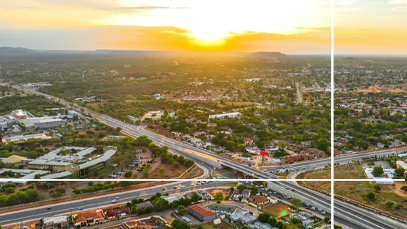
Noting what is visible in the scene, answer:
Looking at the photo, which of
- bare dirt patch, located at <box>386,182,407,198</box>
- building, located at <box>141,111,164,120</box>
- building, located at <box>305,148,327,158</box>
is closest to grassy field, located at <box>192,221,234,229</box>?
bare dirt patch, located at <box>386,182,407,198</box>

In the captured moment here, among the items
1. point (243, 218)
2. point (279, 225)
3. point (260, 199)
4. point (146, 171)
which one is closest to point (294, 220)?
point (279, 225)

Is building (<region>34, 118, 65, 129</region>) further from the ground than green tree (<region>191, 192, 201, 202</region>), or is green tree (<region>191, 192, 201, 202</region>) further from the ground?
building (<region>34, 118, 65, 129</region>)

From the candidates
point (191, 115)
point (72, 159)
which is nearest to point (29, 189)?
point (72, 159)

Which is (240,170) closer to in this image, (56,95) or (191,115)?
(191,115)

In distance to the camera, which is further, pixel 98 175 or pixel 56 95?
pixel 56 95

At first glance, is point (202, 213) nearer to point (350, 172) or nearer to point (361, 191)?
point (361, 191)

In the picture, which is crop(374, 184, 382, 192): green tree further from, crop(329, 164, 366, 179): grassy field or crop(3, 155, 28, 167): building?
crop(3, 155, 28, 167): building

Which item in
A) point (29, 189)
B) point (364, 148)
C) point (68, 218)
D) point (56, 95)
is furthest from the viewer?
point (56, 95)

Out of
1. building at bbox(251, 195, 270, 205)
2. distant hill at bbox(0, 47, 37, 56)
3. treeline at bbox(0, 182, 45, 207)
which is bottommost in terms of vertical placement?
building at bbox(251, 195, 270, 205)
